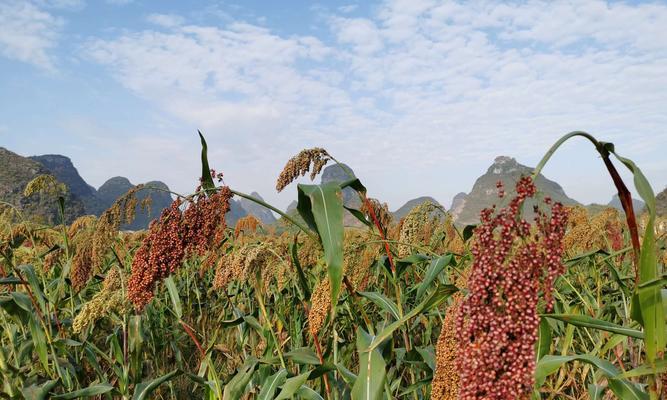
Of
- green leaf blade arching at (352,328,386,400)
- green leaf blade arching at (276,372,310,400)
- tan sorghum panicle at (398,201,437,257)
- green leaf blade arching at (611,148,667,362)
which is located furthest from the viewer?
tan sorghum panicle at (398,201,437,257)

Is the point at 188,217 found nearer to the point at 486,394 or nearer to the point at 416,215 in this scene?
the point at 416,215

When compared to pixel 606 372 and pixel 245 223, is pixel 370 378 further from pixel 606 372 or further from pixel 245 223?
pixel 245 223

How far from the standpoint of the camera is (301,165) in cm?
323

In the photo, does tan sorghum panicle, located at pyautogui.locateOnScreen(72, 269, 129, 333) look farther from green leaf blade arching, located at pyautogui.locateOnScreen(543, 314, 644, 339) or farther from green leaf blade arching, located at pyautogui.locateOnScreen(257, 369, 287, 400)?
green leaf blade arching, located at pyautogui.locateOnScreen(543, 314, 644, 339)

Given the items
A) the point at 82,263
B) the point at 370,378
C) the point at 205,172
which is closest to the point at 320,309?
the point at 370,378

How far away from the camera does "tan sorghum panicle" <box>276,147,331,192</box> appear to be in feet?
10.4

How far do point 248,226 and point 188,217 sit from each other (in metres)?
4.92

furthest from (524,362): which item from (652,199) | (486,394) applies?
(652,199)

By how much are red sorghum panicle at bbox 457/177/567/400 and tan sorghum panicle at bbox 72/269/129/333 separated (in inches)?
93.9

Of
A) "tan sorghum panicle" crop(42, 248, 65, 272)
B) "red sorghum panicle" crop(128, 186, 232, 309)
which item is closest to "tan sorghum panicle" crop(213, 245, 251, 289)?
"red sorghum panicle" crop(128, 186, 232, 309)

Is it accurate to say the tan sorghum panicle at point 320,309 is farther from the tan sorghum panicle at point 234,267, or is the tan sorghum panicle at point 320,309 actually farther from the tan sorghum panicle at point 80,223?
the tan sorghum panicle at point 80,223

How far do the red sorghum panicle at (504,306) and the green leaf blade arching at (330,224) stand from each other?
47 cm

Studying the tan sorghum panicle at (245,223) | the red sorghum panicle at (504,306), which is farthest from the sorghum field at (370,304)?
the tan sorghum panicle at (245,223)

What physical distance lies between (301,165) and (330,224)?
145 centimetres
